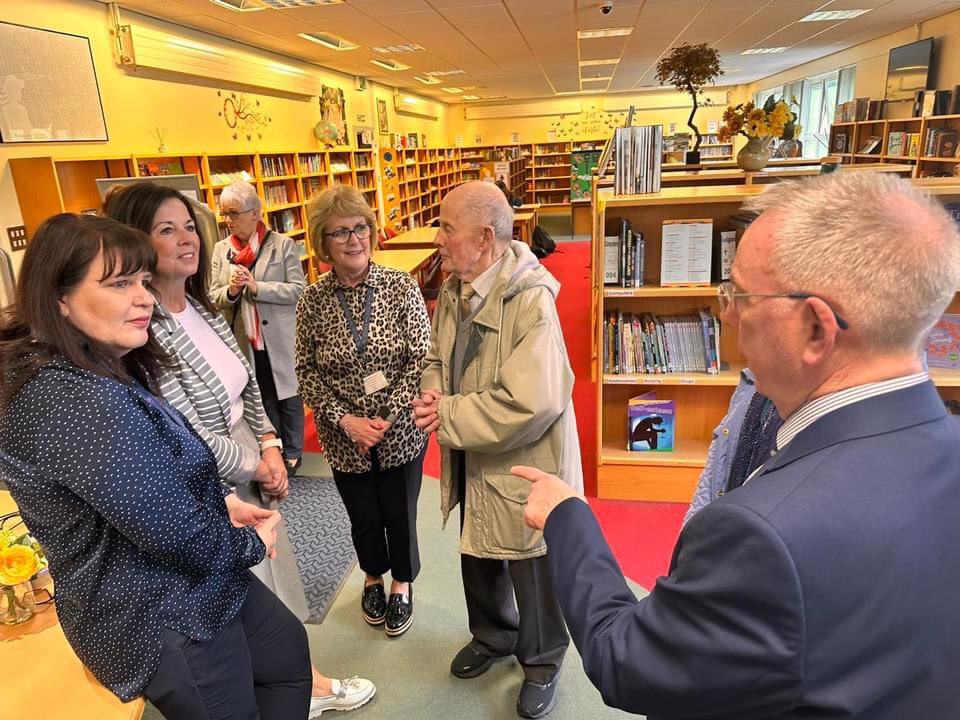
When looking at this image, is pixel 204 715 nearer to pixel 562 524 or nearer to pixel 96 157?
pixel 562 524

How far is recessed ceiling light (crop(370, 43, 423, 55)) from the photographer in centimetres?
743

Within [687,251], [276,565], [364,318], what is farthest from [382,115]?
[276,565]

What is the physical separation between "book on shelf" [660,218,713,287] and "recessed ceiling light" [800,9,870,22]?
20.3 ft

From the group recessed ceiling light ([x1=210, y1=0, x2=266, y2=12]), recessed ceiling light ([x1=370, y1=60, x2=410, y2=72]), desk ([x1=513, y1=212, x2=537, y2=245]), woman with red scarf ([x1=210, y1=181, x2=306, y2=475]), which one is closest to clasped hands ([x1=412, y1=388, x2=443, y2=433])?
woman with red scarf ([x1=210, y1=181, x2=306, y2=475])

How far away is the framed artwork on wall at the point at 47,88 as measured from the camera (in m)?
3.82

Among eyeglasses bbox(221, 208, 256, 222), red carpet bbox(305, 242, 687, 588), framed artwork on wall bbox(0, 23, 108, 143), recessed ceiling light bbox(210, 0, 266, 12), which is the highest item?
recessed ceiling light bbox(210, 0, 266, 12)

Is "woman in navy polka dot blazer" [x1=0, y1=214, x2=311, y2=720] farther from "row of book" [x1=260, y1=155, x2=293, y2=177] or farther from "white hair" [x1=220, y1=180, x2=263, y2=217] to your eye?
"row of book" [x1=260, y1=155, x2=293, y2=177]

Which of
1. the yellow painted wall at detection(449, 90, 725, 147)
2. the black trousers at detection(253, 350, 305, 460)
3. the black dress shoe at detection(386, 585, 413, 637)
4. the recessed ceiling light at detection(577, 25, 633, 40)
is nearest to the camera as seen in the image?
the black dress shoe at detection(386, 585, 413, 637)

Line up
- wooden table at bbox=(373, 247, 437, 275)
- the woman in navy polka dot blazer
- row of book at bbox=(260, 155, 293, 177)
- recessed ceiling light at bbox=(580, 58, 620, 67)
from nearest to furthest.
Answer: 1. the woman in navy polka dot blazer
2. wooden table at bbox=(373, 247, 437, 275)
3. row of book at bbox=(260, 155, 293, 177)
4. recessed ceiling light at bbox=(580, 58, 620, 67)

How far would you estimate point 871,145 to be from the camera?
8961 mm

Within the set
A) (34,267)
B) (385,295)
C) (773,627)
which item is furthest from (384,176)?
(773,627)

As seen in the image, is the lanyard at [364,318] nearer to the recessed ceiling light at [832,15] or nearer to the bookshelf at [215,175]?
the bookshelf at [215,175]

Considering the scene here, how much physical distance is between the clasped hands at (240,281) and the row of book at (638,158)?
2.00 meters

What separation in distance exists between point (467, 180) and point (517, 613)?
16.3 ft
